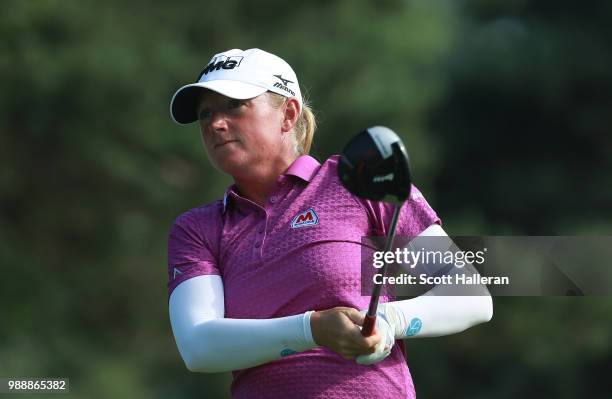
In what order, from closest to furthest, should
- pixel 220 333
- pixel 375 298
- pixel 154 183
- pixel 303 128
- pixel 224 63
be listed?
pixel 375 298, pixel 220 333, pixel 224 63, pixel 303 128, pixel 154 183

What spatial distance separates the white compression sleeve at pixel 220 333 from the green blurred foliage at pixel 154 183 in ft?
26.3

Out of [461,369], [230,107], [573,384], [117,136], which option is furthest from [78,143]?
[230,107]

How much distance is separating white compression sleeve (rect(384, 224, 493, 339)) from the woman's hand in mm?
151

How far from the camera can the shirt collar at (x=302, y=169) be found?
3.49m

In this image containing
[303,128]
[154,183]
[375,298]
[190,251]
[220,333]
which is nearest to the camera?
[375,298]

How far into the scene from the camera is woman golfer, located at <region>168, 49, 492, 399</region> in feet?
10.5

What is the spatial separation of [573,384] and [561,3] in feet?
16.8

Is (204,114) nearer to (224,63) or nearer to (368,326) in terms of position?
(224,63)

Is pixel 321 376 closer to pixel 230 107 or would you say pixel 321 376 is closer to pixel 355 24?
pixel 230 107

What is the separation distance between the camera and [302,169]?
3514 mm

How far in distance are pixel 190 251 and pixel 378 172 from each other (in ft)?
2.15
